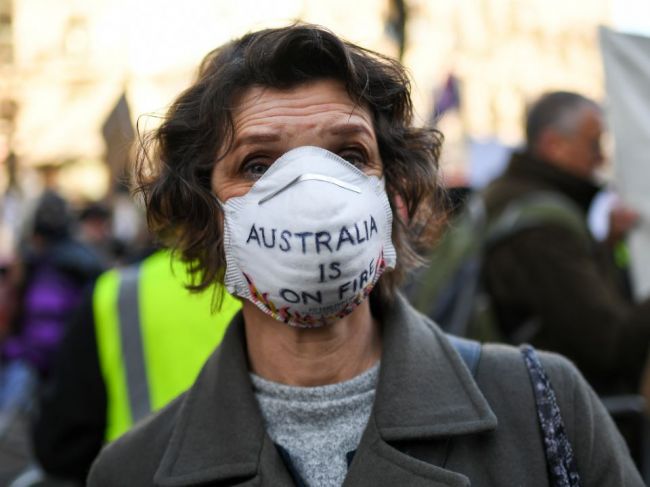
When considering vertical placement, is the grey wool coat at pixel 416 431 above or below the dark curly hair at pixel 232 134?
below

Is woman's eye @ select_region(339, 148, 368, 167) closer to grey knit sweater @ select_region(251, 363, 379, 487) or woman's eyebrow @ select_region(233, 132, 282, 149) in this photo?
woman's eyebrow @ select_region(233, 132, 282, 149)

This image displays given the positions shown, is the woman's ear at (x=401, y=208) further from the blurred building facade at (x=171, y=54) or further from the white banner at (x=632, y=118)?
the blurred building facade at (x=171, y=54)

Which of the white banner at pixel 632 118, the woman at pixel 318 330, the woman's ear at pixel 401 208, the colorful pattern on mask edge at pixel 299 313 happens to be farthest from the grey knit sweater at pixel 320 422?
the white banner at pixel 632 118

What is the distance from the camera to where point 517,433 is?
211 centimetres

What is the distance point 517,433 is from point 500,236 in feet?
9.03

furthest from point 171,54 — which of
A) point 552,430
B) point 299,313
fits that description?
point 552,430

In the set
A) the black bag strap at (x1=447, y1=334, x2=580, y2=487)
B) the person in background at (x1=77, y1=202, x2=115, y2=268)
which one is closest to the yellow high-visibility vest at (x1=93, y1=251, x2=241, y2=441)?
the black bag strap at (x1=447, y1=334, x2=580, y2=487)

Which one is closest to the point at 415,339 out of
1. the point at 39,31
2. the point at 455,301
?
the point at 455,301

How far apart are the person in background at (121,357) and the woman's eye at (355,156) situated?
2.86 ft

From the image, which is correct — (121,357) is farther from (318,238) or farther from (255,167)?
(318,238)

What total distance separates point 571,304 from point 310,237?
273 centimetres

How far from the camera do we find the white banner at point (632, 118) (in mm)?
4691

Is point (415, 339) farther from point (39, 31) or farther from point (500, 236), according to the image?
point (39, 31)

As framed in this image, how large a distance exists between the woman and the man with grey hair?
2273 millimetres
